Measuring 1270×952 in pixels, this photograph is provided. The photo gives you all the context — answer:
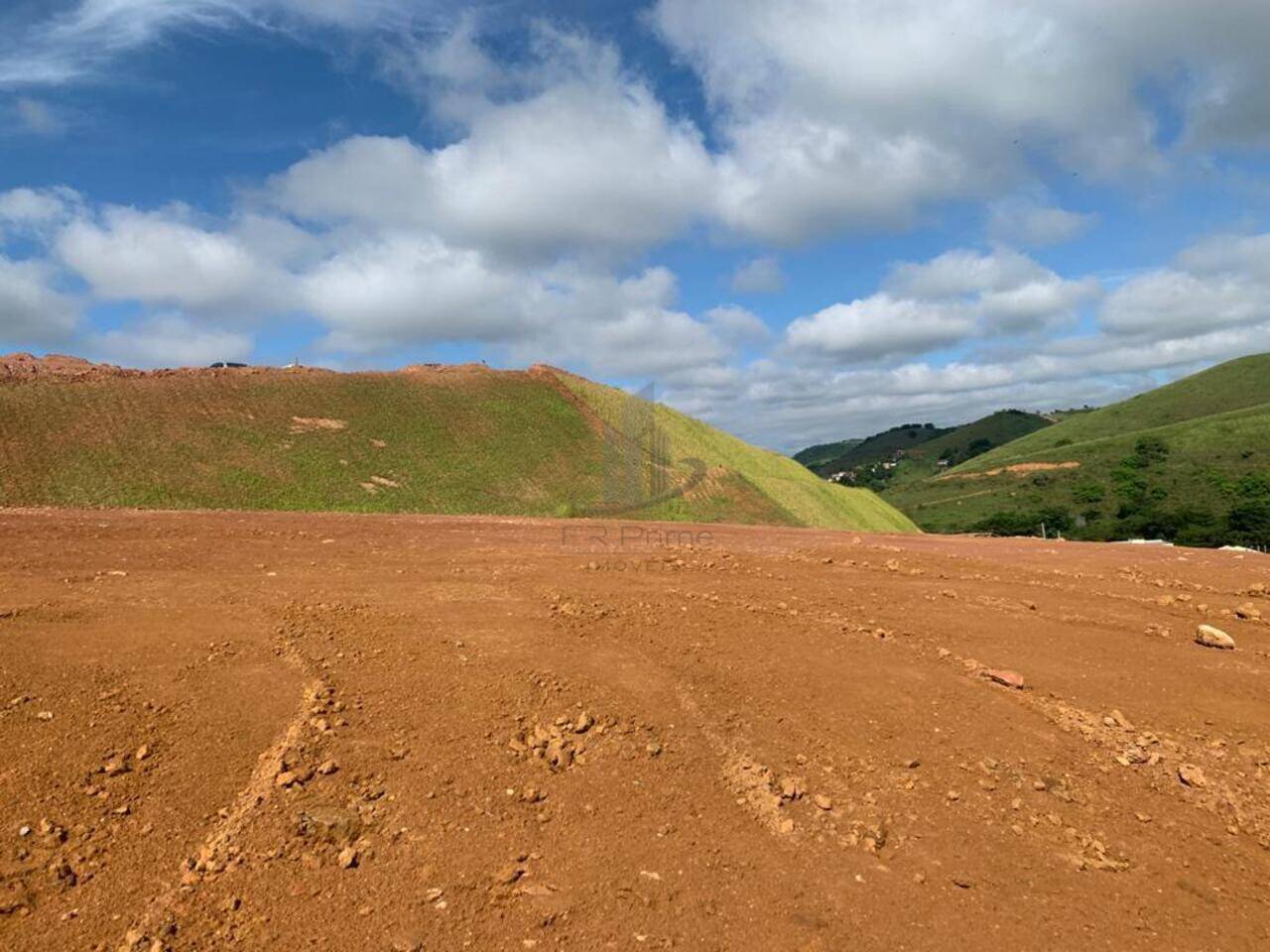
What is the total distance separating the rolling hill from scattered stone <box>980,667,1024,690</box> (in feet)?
86.0

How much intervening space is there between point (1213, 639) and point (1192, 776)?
4.71 metres

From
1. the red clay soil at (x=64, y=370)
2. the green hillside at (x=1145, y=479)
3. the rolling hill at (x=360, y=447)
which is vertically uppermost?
the red clay soil at (x=64, y=370)

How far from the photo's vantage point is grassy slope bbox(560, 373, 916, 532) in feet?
152

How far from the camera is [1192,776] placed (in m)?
6.84

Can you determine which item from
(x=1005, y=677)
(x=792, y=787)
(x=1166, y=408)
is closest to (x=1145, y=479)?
(x=1166, y=408)

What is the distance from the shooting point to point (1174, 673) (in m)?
9.35

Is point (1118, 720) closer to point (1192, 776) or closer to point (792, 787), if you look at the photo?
point (1192, 776)

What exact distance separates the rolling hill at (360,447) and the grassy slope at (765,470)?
0.18 meters

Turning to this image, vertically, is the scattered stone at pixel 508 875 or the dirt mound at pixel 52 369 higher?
the dirt mound at pixel 52 369

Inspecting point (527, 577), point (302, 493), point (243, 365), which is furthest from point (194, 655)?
point (243, 365)

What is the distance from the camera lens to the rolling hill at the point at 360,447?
28047mm

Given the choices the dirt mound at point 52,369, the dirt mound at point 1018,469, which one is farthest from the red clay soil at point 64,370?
the dirt mound at point 1018,469

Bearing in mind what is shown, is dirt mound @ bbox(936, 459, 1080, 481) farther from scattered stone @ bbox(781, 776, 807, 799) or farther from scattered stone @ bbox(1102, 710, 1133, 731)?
scattered stone @ bbox(781, 776, 807, 799)

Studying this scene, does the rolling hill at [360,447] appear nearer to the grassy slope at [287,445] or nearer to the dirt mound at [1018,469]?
the grassy slope at [287,445]
